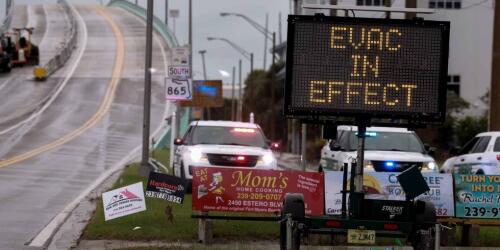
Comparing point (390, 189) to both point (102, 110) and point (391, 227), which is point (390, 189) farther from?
point (102, 110)

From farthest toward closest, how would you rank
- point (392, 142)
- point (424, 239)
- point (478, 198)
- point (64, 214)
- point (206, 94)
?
point (206, 94)
point (392, 142)
point (64, 214)
point (478, 198)
point (424, 239)

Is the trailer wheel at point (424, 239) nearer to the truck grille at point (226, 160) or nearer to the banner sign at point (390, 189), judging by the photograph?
the banner sign at point (390, 189)

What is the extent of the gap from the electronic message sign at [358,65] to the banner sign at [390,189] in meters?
3.43

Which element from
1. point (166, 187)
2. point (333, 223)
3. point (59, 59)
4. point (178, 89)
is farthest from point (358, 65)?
point (59, 59)

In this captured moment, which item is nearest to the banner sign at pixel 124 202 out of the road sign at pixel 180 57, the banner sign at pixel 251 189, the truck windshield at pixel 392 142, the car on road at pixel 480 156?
the banner sign at pixel 251 189

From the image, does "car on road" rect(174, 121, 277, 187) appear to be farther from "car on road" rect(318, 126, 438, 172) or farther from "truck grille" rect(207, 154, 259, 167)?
"car on road" rect(318, 126, 438, 172)

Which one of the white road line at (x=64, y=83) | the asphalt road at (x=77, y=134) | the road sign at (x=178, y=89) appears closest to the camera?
the asphalt road at (x=77, y=134)

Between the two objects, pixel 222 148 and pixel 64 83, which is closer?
pixel 222 148

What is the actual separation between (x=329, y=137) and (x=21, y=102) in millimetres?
40342

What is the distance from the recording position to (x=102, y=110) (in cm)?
4950

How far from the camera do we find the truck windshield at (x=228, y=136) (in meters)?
21.0

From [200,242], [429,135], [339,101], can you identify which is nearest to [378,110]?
[339,101]

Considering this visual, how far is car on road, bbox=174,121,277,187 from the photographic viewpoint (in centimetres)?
1991

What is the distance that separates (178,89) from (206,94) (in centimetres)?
1338
